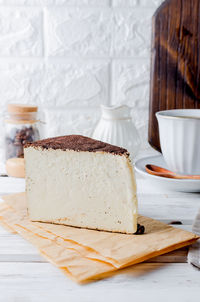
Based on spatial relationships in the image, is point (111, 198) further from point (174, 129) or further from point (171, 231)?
point (174, 129)

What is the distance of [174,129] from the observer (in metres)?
0.89

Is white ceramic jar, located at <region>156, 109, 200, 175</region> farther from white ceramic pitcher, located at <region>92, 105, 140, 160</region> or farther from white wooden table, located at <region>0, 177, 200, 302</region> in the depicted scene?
white wooden table, located at <region>0, 177, 200, 302</region>

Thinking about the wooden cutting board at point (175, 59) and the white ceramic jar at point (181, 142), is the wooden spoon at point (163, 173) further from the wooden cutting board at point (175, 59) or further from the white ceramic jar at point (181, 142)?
the wooden cutting board at point (175, 59)

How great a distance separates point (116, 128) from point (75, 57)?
1.20 ft

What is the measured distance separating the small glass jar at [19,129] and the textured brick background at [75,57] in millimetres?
285

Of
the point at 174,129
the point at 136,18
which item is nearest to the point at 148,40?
the point at 136,18

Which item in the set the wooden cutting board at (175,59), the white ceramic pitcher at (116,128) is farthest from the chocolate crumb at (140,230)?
the wooden cutting board at (175,59)

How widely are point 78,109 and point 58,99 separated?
7 centimetres

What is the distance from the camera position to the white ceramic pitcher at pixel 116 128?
3.48 ft

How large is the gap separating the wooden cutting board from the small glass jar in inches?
13.8

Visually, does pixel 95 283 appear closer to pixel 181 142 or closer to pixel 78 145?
pixel 78 145

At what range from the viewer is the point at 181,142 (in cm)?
90

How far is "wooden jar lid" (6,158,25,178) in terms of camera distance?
3.35 ft

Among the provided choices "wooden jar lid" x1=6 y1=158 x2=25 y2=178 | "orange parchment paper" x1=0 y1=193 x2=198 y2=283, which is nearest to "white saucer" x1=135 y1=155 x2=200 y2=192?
"orange parchment paper" x1=0 y1=193 x2=198 y2=283
